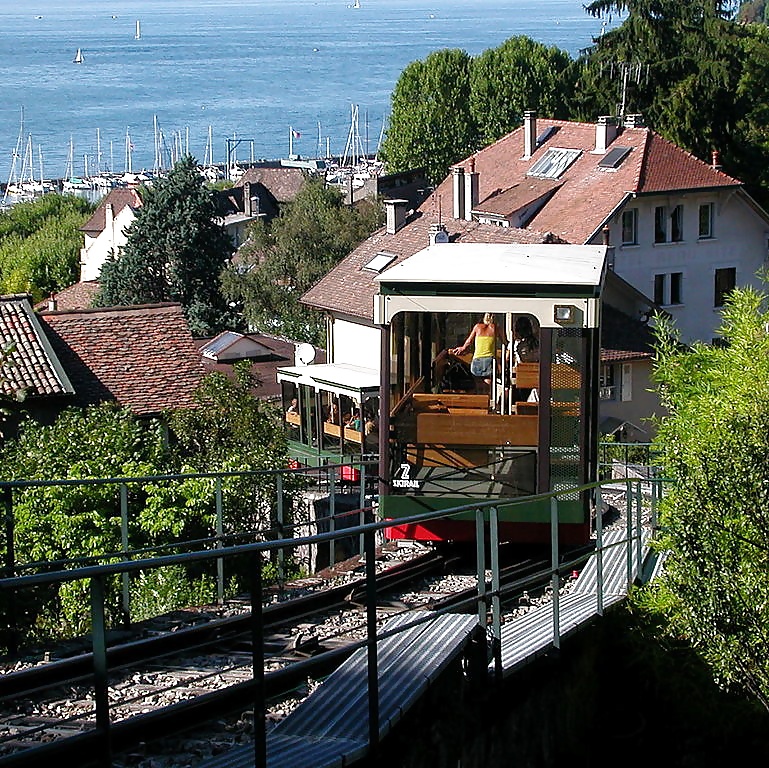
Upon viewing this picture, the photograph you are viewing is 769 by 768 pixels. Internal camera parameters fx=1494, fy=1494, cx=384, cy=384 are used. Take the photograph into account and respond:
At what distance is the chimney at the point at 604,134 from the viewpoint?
56.4 meters

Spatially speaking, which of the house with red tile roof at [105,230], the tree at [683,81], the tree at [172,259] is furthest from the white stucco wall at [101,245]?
the tree at [683,81]

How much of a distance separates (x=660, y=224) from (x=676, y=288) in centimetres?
270


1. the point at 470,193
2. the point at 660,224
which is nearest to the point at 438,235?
the point at 470,193

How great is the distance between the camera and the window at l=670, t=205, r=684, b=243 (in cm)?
5456

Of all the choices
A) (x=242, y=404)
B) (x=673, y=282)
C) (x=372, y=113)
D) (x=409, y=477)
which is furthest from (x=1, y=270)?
(x=372, y=113)

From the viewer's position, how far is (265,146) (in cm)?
17412

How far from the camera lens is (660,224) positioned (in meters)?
54.3

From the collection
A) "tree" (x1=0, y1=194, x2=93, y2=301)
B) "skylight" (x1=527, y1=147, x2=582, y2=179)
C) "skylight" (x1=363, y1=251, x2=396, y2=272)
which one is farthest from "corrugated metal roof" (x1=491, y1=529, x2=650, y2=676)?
"tree" (x1=0, y1=194, x2=93, y2=301)

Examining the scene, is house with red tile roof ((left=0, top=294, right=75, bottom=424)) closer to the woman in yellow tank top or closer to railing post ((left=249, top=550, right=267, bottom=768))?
the woman in yellow tank top

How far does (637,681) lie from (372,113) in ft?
622

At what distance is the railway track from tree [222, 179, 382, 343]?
49.1 m

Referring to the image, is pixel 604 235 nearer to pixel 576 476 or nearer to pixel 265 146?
pixel 576 476

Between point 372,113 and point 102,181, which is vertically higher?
point 372,113

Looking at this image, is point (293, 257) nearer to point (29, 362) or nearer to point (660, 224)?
point (660, 224)
